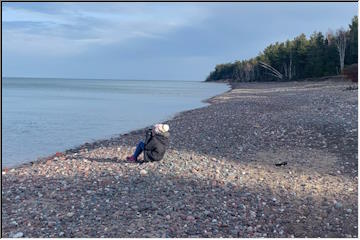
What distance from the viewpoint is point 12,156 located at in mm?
15711

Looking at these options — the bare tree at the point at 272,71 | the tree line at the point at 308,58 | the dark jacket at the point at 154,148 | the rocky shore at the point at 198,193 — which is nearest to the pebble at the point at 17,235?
the rocky shore at the point at 198,193

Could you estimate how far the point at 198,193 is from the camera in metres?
7.98

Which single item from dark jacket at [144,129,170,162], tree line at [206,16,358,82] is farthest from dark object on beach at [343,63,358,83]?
dark jacket at [144,129,170,162]

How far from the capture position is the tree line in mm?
63219

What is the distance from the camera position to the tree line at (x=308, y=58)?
63.2 m

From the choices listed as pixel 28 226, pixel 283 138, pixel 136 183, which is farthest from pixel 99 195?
pixel 283 138

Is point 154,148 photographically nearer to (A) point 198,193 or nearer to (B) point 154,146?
(B) point 154,146

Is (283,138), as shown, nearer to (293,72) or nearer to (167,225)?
(167,225)

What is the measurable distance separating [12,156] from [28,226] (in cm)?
996

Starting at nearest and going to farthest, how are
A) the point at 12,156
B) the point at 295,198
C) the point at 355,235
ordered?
1. the point at 355,235
2. the point at 295,198
3. the point at 12,156

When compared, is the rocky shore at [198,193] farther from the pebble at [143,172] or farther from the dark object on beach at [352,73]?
the dark object on beach at [352,73]

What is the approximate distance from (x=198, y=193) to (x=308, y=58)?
72752mm

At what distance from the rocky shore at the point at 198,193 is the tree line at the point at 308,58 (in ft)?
166

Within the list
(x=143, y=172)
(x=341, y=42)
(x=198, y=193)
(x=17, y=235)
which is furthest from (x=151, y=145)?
(x=341, y=42)
